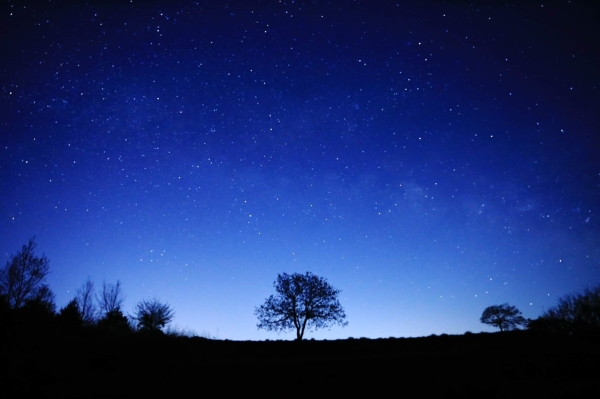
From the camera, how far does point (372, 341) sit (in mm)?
25859

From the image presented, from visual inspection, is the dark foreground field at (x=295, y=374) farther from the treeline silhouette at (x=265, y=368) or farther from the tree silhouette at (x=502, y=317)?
the tree silhouette at (x=502, y=317)

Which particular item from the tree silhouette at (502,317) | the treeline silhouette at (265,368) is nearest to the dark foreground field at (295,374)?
the treeline silhouette at (265,368)

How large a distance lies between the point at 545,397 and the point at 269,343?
19799 mm

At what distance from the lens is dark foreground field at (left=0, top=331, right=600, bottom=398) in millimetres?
13125

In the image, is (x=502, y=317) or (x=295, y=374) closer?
(x=295, y=374)

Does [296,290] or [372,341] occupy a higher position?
[296,290]

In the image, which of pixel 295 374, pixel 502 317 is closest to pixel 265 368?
pixel 295 374

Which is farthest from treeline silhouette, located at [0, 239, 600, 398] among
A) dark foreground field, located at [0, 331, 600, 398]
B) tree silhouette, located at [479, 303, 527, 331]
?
tree silhouette, located at [479, 303, 527, 331]

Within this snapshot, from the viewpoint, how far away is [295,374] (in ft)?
52.5

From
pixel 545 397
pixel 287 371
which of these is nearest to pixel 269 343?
pixel 287 371

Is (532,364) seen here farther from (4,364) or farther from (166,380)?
(4,364)

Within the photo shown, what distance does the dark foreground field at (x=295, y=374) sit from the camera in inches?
517

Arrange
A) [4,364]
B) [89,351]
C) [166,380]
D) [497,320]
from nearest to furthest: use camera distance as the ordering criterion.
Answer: [4,364] → [166,380] → [89,351] → [497,320]

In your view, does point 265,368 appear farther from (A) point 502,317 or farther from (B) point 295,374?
(A) point 502,317
